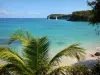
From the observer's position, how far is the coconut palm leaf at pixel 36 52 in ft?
24.8

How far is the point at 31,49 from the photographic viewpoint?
298 inches

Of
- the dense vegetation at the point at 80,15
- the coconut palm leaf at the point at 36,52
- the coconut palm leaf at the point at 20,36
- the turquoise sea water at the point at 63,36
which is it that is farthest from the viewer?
the turquoise sea water at the point at 63,36

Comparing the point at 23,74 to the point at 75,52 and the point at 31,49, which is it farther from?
the point at 75,52

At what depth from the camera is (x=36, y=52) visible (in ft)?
24.9

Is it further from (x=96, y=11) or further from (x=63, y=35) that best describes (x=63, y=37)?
(x=96, y=11)

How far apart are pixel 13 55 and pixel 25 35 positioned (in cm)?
122

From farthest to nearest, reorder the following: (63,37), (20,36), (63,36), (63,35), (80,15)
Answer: (80,15) → (63,35) → (63,36) → (63,37) → (20,36)

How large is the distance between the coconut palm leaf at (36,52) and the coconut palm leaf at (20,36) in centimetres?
46

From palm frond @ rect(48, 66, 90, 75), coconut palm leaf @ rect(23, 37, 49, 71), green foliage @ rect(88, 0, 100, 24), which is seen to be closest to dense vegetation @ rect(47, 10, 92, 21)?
green foliage @ rect(88, 0, 100, 24)

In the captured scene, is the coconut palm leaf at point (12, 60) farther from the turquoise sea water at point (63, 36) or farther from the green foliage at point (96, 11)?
Result: the green foliage at point (96, 11)

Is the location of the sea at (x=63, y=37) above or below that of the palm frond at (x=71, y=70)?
below

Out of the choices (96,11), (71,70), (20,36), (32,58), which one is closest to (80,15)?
(96,11)

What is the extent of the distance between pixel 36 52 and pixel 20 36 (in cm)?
108

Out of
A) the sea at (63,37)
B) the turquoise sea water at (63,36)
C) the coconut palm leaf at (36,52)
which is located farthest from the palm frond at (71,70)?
the turquoise sea water at (63,36)
